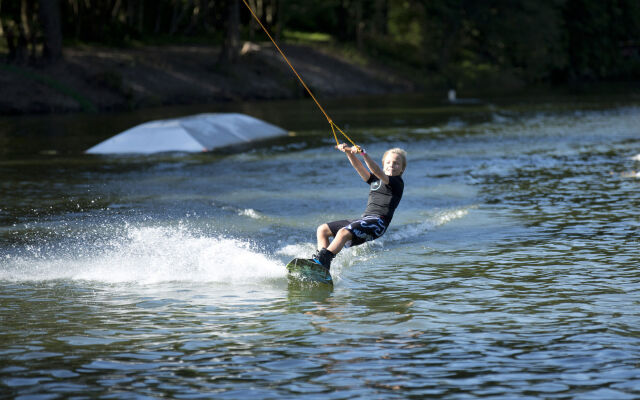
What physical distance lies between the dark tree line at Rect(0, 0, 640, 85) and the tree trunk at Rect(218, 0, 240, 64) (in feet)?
0.21

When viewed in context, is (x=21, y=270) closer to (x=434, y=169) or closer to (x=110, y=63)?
(x=434, y=169)

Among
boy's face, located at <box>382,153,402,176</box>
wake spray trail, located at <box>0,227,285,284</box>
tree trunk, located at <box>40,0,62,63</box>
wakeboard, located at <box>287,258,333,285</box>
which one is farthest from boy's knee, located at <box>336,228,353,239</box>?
tree trunk, located at <box>40,0,62,63</box>

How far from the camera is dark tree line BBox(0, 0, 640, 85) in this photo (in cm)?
6366

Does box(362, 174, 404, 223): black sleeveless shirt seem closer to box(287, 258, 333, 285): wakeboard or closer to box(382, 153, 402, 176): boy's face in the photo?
box(382, 153, 402, 176): boy's face

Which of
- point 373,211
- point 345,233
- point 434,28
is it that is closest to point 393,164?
point 373,211

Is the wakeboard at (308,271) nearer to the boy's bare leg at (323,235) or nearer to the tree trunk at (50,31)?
the boy's bare leg at (323,235)

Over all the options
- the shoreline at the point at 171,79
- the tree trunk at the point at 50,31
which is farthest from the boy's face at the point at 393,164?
the tree trunk at the point at 50,31

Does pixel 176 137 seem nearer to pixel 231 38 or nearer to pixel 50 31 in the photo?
pixel 50 31

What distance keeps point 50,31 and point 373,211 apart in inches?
1643

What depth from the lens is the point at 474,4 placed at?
83.2 meters

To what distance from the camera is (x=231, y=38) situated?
60844mm

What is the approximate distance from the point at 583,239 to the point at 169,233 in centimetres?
595

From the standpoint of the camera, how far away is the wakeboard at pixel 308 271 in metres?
10.6

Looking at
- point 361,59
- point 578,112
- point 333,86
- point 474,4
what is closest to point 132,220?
point 578,112
